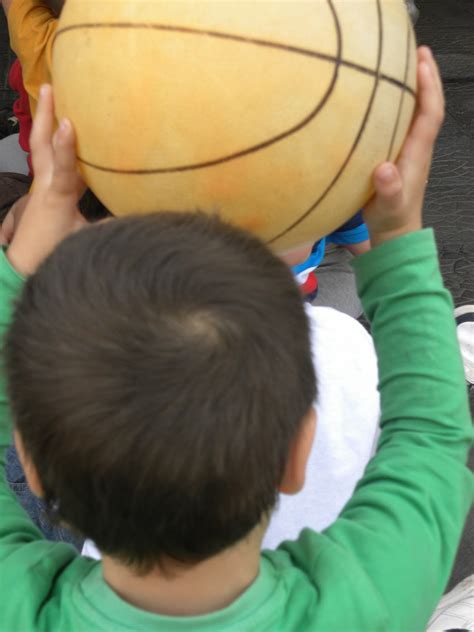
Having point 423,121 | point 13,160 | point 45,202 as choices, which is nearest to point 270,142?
point 423,121

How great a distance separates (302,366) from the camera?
931 millimetres

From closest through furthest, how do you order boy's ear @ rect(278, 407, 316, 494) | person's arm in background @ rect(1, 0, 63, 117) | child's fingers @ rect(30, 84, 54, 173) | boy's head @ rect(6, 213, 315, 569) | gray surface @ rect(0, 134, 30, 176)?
boy's head @ rect(6, 213, 315, 569)
boy's ear @ rect(278, 407, 316, 494)
child's fingers @ rect(30, 84, 54, 173)
person's arm in background @ rect(1, 0, 63, 117)
gray surface @ rect(0, 134, 30, 176)

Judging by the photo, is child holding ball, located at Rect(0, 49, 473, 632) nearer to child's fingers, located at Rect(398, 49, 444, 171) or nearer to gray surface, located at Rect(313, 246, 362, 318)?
child's fingers, located at Rect(398, 49, 444, 171)

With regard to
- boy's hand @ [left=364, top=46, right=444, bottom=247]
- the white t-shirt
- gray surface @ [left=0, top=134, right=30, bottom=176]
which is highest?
boy's hand @ [left=364, top=46, right=444, bottom=247]

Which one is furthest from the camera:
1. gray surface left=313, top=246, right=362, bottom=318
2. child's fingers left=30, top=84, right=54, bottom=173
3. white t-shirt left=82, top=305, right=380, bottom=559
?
gray surface left=313, top=246, right=362, bottom=318

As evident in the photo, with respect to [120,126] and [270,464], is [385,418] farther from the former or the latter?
[120,126]

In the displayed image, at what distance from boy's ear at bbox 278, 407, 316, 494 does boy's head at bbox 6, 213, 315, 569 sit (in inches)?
1.1

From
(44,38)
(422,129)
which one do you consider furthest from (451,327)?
(44,38)

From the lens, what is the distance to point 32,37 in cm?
262

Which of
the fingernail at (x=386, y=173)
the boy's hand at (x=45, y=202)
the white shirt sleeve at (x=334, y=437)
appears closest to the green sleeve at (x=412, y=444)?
the fingernail at (x=386, y=173)

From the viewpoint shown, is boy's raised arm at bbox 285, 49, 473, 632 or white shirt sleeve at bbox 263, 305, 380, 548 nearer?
boy's raised arm at bbox 285, 49, 473, 632

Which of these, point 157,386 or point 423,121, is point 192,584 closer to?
point 157,386

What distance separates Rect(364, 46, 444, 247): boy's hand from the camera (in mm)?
1300

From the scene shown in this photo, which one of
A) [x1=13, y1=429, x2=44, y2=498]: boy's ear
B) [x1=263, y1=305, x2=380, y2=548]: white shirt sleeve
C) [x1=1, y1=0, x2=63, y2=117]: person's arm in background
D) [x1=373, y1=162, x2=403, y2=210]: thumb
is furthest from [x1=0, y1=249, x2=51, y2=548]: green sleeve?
[x1=1, y1=0, x2=63, y2=117]: person's arm in background
